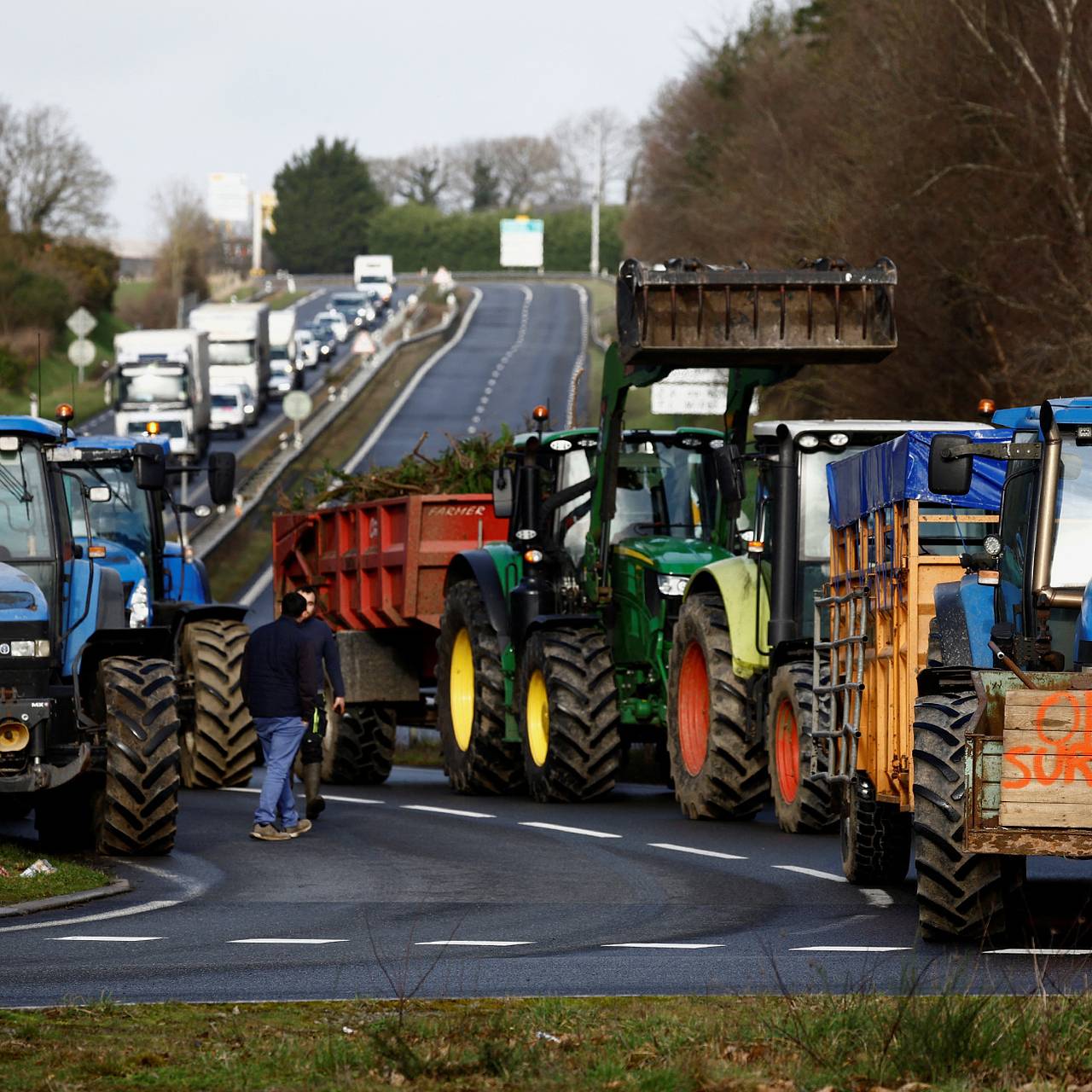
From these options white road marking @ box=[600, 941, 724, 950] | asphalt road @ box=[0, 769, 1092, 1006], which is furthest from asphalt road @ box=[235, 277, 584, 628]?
white road marking @ box=[600, 941, 724, 950]

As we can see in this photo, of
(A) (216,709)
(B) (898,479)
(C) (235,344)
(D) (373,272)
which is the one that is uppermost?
(D) (373,272)

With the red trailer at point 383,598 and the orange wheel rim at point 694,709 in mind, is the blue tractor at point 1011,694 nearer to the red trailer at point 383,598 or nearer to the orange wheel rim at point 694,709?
the orange wheel rim at point 694,709

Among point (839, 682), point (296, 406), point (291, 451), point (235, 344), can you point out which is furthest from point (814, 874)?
point (235, 344)

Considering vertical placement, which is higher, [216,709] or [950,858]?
[950,858]

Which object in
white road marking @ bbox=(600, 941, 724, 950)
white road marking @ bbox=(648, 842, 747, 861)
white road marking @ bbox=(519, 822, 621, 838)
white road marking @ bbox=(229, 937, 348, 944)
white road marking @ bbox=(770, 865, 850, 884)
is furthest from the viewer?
white road marking @ bbox=(519, 822, 621, 838)

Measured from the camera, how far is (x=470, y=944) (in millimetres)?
11789

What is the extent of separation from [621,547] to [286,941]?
9025 mm

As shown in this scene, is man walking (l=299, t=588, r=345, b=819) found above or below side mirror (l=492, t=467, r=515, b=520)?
below

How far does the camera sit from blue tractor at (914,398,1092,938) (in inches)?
424

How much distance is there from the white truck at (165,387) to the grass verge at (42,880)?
51358mm

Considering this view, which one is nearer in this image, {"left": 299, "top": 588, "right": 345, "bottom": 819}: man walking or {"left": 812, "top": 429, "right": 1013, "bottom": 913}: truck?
{"left": 812, "top": 429, "right": 1013, "bottom": 913}: truck

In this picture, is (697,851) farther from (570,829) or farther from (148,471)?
(148,471)

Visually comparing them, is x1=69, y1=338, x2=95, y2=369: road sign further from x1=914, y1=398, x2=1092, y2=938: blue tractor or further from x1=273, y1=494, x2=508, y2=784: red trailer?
x1=914, y1=398, x2=1092, y2=938: blue tractor

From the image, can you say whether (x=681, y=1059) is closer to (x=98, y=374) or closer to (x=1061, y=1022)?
(x=1061, y=1022)
